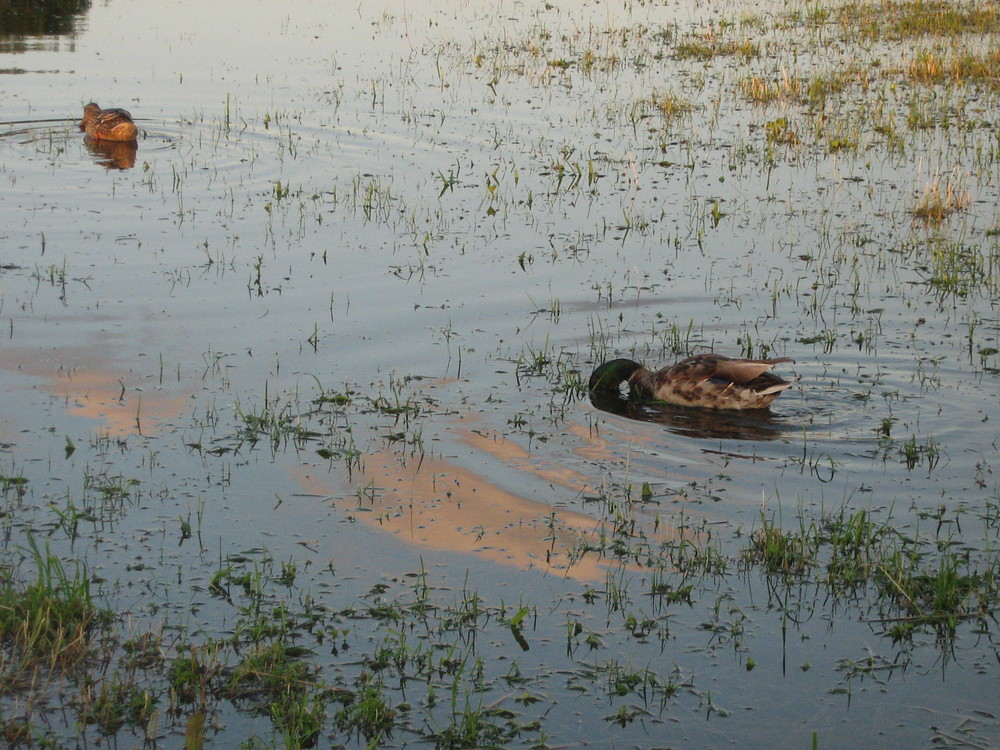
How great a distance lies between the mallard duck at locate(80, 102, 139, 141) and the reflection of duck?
0.22 ft

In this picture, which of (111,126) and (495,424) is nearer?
(495,424)

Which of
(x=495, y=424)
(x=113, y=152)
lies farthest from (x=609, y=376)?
(x=113, y=152)

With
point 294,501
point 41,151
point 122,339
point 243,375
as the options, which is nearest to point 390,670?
point 294,501

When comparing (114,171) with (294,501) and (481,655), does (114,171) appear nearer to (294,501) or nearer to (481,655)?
(294,501)

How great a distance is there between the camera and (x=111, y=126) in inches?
661

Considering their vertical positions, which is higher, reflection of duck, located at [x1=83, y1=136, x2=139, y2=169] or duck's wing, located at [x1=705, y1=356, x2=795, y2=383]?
reflection of duck, located at [x1=83, y1=136, x2=139, y2=169]

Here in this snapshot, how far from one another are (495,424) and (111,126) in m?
10.2

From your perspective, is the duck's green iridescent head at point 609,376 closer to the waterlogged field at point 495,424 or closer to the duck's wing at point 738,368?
the waterlogged field at point 495,424

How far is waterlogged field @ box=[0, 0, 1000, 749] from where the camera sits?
554cm

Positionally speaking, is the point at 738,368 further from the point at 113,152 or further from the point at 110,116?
the point at 110,116

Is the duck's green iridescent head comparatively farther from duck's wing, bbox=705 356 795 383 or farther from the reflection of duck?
the reflection of duck

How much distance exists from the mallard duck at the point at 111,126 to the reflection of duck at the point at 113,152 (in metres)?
0.07

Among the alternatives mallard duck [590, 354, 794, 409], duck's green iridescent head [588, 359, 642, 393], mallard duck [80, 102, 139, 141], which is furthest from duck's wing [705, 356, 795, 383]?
mallard duck [80, 102, 139, 141]

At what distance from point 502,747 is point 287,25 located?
2349 cm
